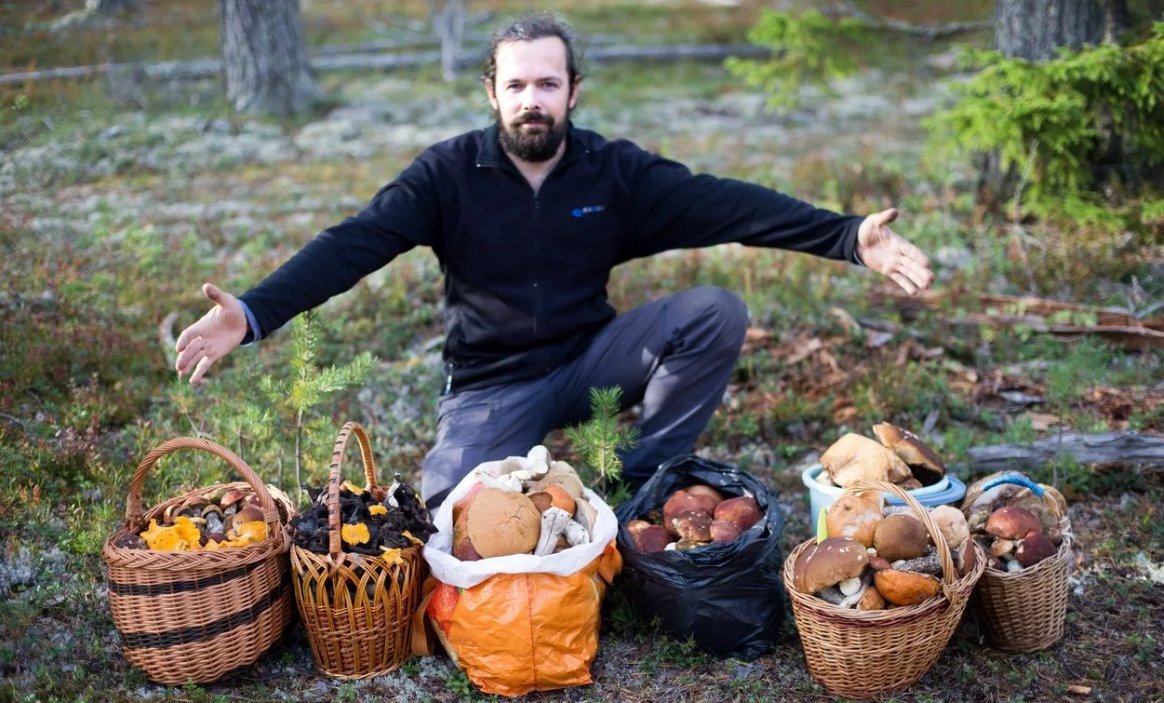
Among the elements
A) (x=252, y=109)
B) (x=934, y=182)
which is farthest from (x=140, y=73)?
(x=934, y=182)

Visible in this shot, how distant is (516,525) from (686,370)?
1.50 m

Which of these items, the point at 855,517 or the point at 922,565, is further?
the point at 855,517

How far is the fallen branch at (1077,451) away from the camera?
4656 millimetres

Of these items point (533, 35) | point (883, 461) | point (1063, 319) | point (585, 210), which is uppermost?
point (533, 35)

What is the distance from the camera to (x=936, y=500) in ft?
12.9

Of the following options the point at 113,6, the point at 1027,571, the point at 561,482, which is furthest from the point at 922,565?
the point at 113,6

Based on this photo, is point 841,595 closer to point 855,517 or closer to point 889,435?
point 855,517

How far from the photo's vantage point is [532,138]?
14.8 ft

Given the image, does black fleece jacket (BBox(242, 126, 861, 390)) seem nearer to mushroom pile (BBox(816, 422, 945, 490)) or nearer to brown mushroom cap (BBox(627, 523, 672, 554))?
mushroom pile (BBox(816, 422, 945, 490))

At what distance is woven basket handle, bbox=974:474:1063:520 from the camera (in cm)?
379

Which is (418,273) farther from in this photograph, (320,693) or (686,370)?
(320,693)

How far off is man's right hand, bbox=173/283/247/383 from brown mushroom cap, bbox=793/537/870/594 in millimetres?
2206

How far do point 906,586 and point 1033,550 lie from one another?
66 centimetres

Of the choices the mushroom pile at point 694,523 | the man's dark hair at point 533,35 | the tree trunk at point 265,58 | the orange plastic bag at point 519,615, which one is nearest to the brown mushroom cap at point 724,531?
the mushroom pile at point 694,523
